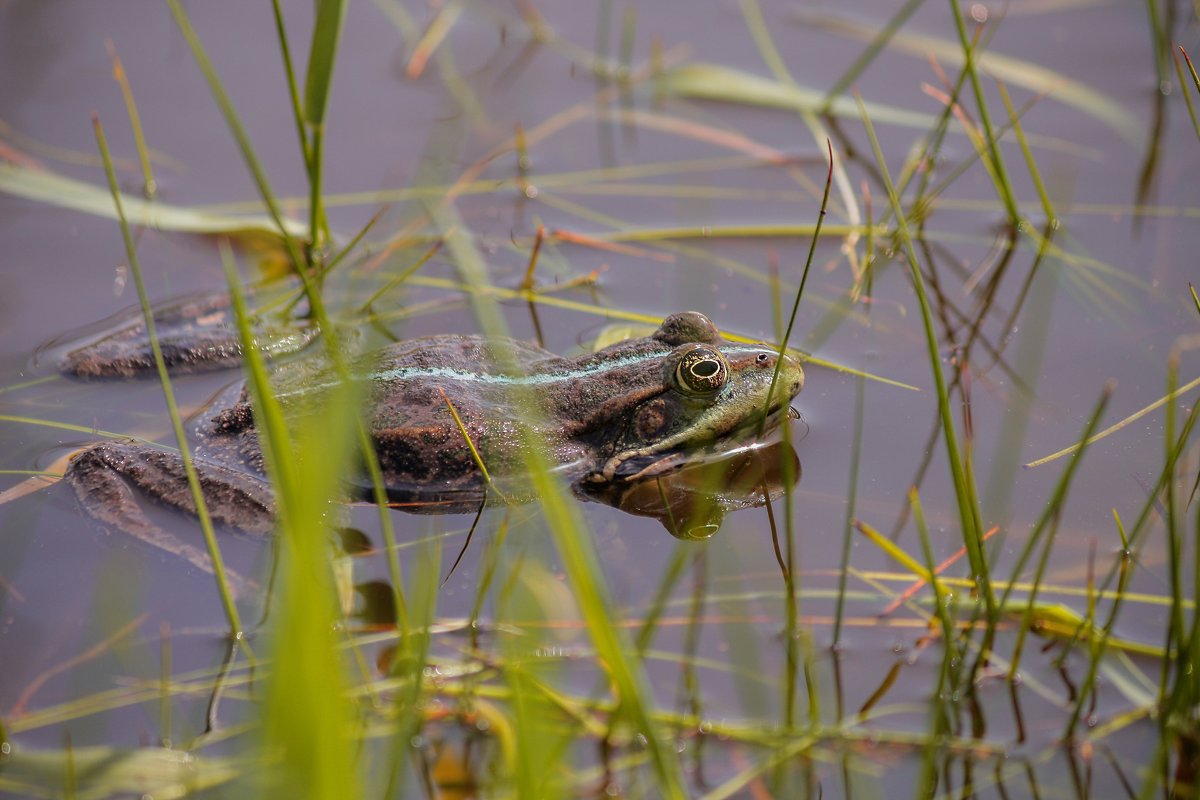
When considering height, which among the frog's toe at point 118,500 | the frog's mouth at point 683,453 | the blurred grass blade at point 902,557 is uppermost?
the frog's mouth at point 683,453

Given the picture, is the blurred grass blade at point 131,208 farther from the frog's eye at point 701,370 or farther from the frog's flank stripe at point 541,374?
the frog's eye at point 701,370

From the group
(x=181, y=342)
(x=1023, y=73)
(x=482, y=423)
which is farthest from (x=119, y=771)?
(x=1023, y=73)

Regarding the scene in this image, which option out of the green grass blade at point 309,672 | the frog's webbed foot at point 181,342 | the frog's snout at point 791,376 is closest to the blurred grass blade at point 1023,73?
the frog's snout at point 791,376

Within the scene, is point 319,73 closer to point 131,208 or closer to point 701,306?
point 131,208

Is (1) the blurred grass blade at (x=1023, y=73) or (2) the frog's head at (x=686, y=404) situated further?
(1) the blurred grass blade at (x=1023, y=73)

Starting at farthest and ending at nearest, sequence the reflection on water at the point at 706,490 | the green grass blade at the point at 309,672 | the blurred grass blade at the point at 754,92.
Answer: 1. the blurred grass blade at the point at 754,92
2. the reflection on water at the point at 706,490
3. the green grass blade at the point at 309,672

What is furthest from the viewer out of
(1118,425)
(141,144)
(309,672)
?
(141,144)

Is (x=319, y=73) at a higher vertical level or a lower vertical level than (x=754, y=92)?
lower

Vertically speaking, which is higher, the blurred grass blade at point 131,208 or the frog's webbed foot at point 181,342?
the blurred grass blade at point 131,208
